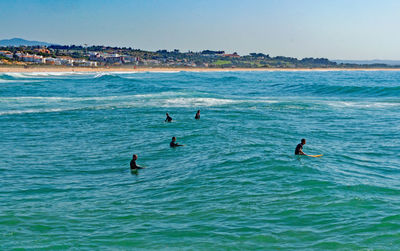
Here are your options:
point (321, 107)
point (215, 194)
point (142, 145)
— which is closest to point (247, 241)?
point (215, 194)

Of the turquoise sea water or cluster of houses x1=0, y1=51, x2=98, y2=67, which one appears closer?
the turquoise sea water

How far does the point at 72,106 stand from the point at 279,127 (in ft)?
71.0

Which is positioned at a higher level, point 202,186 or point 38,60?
point 38,60

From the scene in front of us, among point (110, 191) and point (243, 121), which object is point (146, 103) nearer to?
point (243, 121)

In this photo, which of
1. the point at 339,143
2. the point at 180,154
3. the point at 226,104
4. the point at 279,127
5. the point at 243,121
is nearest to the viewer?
the point at 180,154

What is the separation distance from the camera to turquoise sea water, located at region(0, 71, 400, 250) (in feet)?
30.7

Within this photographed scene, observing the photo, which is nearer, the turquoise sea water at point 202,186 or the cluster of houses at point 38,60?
the turquoise sea water at point 202,186

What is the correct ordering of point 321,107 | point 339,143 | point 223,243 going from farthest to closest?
1. point 321,107
2. point 339,143
3. point 223,243

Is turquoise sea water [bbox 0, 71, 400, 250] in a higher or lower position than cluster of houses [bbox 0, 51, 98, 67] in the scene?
lower

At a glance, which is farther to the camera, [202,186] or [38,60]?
[38,60]

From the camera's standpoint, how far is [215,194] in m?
12.3

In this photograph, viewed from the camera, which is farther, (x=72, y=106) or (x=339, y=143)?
(x=72, y=106)

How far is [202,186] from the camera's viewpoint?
520 inches

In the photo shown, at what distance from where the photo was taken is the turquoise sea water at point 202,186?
9352 mm
